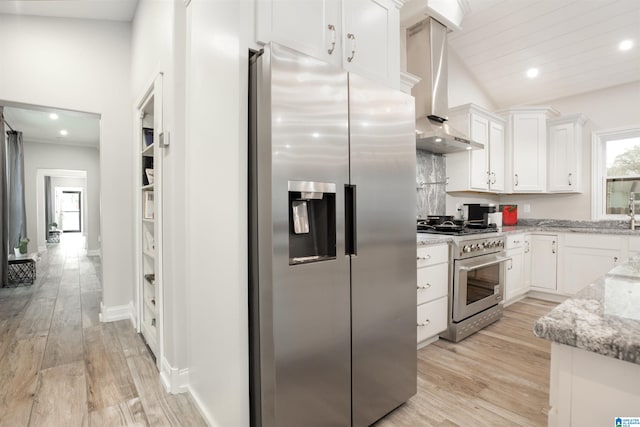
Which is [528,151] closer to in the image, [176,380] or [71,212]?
[176,380]

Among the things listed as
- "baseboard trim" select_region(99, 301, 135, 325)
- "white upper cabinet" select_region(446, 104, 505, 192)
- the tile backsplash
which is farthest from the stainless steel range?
"baseboard trim" select_region(99, 301, 135, 325)

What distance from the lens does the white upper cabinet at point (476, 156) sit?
12.4 ft

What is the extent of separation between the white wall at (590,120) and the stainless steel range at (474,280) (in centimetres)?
186

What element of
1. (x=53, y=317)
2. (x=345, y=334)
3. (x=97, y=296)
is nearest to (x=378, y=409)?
(x=345, y=334)

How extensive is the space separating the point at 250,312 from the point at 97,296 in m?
3.72

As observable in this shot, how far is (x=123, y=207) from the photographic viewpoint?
326 cm

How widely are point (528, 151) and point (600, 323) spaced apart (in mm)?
4397

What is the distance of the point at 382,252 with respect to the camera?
166 centimetres

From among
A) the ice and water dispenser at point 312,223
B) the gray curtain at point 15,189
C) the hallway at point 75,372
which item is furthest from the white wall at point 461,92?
the gray curtain at point 15,189

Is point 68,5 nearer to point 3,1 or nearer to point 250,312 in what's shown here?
point 3,1

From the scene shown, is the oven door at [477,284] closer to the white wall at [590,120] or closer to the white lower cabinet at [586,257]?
the white lower cabinet at [586,257]

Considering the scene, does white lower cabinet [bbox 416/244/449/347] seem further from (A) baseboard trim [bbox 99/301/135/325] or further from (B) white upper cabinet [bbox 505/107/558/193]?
(A) baseboard trim [bbox 99/301/135/325]

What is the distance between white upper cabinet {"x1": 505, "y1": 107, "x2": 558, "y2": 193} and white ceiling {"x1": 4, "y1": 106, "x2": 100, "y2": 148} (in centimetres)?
589

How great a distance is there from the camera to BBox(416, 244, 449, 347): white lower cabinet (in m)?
2.42
